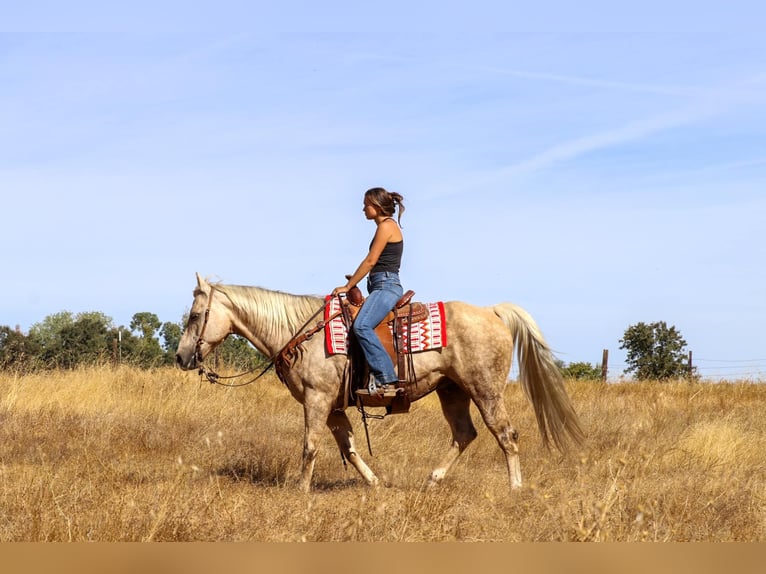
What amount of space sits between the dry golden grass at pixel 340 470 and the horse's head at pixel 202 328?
1.05 m

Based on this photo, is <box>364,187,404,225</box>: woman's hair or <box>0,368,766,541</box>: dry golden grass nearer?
<box>0,368,766,541</box>: dry golden grass

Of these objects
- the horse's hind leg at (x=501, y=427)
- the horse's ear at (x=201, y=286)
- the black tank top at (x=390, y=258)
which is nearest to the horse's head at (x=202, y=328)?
the horse's ear at (x=201, y=286)

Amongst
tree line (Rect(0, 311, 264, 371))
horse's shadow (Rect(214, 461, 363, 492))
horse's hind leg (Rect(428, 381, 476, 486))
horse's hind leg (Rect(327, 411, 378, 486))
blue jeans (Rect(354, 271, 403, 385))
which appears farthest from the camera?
tree line (Rect(0, 311, 264, 371))

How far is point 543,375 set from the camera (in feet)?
29.9

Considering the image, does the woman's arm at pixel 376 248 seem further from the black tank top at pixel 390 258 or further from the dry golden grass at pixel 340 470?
the dry golden grass at pixel 340 470

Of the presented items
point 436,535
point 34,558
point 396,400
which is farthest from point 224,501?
point 34,558

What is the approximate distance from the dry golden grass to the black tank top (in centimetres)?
220

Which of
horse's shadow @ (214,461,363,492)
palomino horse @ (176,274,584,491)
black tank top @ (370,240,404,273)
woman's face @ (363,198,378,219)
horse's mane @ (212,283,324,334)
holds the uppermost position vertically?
woman's face @ (363,198,378,219)

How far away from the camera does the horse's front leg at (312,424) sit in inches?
330

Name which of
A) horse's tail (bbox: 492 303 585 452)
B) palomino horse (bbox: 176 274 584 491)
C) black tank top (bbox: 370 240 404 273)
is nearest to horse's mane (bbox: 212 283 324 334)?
palomino horse (bbox: 176 274 584 491)

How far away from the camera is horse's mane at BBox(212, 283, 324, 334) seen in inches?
351

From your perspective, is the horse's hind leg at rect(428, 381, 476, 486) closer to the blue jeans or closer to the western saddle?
the western saddle

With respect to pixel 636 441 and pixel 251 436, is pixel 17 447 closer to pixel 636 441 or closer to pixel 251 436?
pixel 251 436

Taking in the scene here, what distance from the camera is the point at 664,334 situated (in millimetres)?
47656
